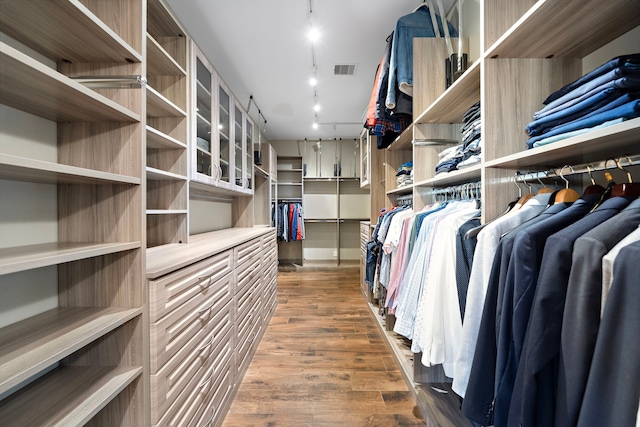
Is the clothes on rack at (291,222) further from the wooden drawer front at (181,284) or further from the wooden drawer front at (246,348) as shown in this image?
the wooden drawer front at (181,284)

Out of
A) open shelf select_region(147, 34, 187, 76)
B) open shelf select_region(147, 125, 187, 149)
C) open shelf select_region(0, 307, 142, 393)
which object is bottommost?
open shelf select_region(0, 307, 142, 393)

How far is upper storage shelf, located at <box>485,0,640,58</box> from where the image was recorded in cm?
76

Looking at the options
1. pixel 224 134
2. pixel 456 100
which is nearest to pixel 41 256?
pixel 456 100

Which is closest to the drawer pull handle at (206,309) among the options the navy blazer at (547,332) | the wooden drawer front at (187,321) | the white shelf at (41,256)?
the wooden drawer front at (187,321)

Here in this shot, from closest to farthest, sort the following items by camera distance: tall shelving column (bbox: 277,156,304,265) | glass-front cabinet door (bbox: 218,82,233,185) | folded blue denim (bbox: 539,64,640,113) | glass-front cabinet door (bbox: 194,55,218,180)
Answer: folded blue denim (bbox: 539,64,640,113)
glass-front cabinet door (bbox: 194,55,218,180)
glass-front cabinet door (bbox: 218,82,233,185)
tall shelving column (bbox: 277,156,304,265)

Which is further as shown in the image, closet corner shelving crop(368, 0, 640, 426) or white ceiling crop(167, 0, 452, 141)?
white ceiling crop(167, 0, 452, 141)

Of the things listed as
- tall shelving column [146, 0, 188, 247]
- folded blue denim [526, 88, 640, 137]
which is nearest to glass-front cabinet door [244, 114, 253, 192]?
tall shelving column [146, 0, 188, 247]

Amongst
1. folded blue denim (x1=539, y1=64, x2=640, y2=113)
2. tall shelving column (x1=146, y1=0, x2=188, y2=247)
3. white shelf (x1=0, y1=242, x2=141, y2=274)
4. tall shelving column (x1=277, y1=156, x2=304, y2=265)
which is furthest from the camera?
tall shelving column (x1=277, y1=156, x2=304, y2=265)

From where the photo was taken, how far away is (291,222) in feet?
16.7

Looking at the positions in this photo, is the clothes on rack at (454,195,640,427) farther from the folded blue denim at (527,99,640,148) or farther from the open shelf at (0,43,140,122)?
the open shelf at (0,43,140,122)

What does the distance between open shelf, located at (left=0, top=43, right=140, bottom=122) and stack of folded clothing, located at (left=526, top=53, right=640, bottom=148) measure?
4.33 ft

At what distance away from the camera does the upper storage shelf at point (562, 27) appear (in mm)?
763

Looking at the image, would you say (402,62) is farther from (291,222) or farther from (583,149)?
(291,222)

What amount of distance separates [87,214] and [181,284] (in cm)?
41
